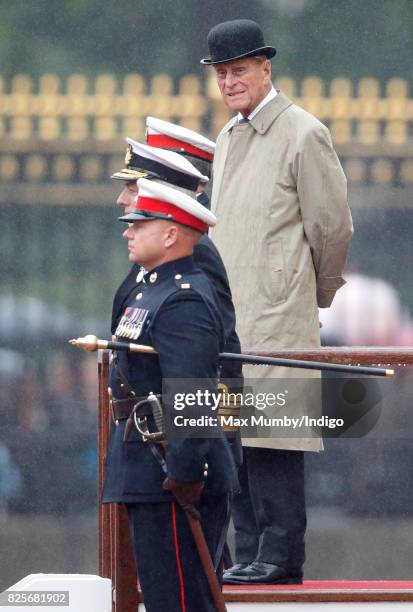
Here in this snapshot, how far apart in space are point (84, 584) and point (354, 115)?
4.24 metres

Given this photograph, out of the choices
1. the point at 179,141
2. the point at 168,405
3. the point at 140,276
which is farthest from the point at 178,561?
the point at 179,141

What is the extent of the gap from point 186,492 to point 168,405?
181mm

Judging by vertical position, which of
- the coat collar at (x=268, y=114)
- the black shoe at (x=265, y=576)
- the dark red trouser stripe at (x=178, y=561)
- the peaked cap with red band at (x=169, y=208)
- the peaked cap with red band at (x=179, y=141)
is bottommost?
the black shoe at (x=265, y=576)

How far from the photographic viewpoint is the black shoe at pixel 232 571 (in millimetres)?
5406

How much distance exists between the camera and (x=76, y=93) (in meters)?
9.26

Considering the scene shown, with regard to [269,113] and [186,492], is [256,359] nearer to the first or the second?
[186,492]

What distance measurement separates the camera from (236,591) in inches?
210

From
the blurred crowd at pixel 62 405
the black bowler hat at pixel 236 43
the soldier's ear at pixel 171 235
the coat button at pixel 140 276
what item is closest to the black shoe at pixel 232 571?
the coat button at pixel 140 276

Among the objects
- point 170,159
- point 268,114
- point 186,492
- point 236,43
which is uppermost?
point 236,43

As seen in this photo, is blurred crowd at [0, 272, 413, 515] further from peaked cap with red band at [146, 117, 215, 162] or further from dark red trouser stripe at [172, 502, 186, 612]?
dark red trouser stripe at [172, 502, 186, 612]

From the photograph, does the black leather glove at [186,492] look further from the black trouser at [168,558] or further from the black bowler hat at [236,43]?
the black bowler hat at [236,43]

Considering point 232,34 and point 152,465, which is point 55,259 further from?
point 152,465

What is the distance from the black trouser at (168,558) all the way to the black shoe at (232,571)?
0.71m

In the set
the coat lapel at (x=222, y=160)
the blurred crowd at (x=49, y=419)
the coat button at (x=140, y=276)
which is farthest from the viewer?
the blurred crowd at (x=49, y=419)
